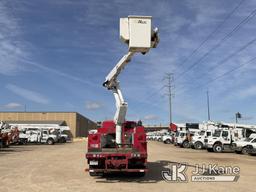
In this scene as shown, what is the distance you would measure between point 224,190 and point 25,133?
5105 cm

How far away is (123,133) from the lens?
1747 centimetres

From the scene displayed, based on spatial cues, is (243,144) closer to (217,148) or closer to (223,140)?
(223,140)

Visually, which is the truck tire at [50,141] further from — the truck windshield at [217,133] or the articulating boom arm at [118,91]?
the articulating boom arm at [118,91]

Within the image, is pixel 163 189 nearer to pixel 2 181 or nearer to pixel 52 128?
pixel 2 181

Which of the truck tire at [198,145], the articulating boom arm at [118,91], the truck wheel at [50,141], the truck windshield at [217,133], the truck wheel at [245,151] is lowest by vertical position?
the truck wheel at [245,151]

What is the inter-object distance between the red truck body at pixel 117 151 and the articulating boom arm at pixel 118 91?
0.81ft

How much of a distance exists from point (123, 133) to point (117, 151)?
1458 mm

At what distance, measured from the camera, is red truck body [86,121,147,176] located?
15.9m

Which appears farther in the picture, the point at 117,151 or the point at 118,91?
the point at 118,91

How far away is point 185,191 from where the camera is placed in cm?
1319

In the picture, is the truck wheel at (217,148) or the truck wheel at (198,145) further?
the truck wheel at (198,145)

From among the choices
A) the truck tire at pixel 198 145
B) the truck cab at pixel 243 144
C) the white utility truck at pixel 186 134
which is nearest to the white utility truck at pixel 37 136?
the white utility truck at pixel 186 134

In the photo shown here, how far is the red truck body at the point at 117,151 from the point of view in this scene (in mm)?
15945

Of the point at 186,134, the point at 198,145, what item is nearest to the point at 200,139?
the point at 198,145
